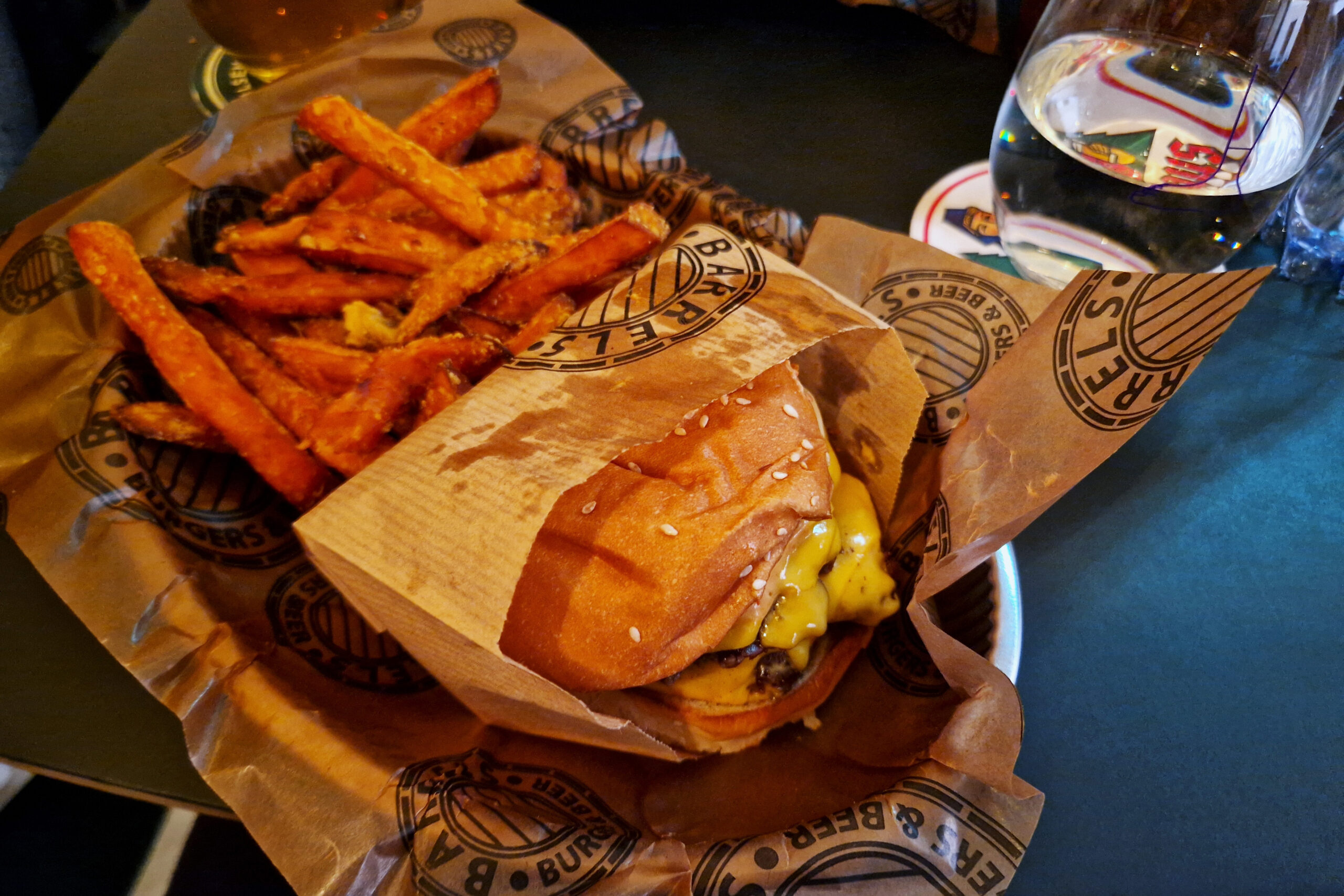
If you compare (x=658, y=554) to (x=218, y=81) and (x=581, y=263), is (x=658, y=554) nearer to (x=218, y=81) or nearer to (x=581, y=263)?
(x=581, y=263)

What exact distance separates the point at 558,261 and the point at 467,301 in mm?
212

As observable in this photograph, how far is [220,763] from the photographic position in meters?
1.09

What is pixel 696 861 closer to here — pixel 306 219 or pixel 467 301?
pixel 467 301

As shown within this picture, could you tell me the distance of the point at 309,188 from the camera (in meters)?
1.72

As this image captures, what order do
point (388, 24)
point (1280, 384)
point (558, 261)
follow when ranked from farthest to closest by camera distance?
point (388, 24) → point (1280, 384) → point (558, 261)

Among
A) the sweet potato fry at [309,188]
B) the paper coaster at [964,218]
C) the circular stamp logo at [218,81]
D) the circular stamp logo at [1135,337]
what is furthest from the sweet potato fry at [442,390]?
the circular stamp logo at [218,81]

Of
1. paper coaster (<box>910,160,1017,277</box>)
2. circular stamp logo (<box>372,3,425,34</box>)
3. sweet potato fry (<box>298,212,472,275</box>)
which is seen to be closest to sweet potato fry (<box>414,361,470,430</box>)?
sweet potato fry (<box>298,212,472,275</box>)

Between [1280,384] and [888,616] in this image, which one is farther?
[1280,384]

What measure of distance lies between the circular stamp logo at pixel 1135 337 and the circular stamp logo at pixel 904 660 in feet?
1.48

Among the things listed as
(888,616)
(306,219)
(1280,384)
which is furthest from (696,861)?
(1280,384)

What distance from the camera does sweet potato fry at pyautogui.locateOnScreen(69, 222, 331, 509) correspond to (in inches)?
52.9

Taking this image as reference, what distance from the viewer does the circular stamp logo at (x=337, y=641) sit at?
134 cm

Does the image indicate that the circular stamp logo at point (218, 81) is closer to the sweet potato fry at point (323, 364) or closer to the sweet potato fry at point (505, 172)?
the sweet potato fry at point (505, 172)

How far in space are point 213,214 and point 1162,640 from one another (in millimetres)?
2089
